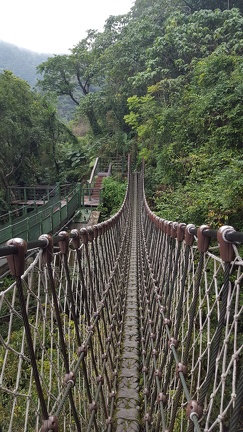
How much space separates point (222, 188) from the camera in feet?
12.0

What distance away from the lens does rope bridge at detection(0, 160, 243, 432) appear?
66cm

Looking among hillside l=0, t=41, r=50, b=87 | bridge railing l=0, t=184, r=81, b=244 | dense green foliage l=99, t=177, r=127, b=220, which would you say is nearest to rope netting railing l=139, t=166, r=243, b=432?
bridge railing l=0, t=184, r=81, b=244

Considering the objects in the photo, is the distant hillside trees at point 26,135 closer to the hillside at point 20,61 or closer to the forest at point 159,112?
the forest at point 159,112

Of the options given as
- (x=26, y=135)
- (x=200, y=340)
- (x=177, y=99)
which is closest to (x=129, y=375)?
(x=200, y=340)

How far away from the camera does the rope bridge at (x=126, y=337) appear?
26.0 inches

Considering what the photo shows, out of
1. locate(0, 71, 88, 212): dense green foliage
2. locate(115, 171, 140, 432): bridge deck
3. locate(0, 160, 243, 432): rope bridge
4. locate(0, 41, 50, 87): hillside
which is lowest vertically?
locate(115, 171, 140, 432): bridge deck

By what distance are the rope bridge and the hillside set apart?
41.3 metres

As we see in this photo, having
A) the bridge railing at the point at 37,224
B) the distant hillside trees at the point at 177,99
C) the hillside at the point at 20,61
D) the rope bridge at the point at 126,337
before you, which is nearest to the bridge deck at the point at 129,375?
the rope bridge at the point at 126,337

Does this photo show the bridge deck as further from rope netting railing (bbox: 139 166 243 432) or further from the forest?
the forest

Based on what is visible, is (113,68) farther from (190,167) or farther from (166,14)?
Answer: (190,167)

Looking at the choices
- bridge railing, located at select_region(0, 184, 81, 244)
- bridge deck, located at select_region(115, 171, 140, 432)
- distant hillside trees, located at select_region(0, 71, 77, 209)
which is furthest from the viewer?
distant hillside trees, located at select_region(0, 71, 77, 209)

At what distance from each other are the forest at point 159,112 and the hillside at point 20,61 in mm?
30629

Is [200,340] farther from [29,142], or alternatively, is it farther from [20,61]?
[20,61]

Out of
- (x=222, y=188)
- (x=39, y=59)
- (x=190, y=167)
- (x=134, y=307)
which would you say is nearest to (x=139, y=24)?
(x=190, y=167)
